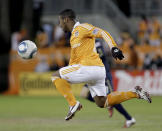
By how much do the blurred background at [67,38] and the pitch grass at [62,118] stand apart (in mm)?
2154

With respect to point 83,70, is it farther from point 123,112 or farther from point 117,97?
point 123,112

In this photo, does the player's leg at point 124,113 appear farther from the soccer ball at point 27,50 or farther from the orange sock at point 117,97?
the soccer ball at point 27,50

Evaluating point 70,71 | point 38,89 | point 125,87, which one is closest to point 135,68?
point 125,87

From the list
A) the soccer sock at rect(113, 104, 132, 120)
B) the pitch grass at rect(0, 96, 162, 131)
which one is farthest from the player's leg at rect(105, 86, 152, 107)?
the soccer sock at rect(113, 104, 132, 120)

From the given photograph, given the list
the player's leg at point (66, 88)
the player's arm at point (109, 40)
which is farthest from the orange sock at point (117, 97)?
the player's arm at point (109, 40)

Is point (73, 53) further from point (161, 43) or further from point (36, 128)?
point (161, 43)

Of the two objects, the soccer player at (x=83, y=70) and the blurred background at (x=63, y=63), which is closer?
the soccer player at (x=83, y=70)

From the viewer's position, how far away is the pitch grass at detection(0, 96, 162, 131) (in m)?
10.8

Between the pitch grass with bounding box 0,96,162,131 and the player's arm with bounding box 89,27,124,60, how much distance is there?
7.22ft

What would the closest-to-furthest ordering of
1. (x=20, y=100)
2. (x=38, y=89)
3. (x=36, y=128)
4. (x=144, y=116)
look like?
(x=36, y=128) → (x=144, y=116) → (x=20, y=100) → (x=38, y=89)

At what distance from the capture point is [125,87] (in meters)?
19.9

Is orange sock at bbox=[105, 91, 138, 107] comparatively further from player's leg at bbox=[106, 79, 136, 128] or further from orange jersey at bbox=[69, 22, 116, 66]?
player's leg at bbox=[106, 79, 136, 128]

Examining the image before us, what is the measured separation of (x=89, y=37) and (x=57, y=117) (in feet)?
14.9

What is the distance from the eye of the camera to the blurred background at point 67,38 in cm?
2044
